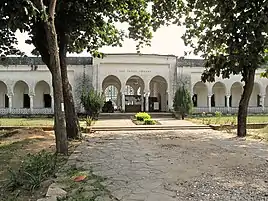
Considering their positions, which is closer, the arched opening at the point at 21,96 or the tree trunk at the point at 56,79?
the tree trunk at the point at 56,79

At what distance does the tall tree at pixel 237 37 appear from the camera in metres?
12.4

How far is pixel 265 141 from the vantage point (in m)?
12.8

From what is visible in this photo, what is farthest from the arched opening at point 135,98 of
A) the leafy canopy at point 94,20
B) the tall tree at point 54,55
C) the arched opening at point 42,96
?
the tall tree at point 54,55

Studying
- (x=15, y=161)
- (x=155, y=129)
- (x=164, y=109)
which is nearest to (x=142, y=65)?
(x=164, y=109)

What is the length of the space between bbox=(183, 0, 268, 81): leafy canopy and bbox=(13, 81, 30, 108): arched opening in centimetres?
2361

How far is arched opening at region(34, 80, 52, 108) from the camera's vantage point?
3475 centimetres

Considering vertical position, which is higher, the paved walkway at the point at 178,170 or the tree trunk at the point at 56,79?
the tree trunk at the point at 56,79

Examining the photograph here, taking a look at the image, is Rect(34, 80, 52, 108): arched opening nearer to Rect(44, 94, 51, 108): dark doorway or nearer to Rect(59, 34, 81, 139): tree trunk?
Rect(44, 94, 51, 108): dark doorway

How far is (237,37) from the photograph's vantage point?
508 inches

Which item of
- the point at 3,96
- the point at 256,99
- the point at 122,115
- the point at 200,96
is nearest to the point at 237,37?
the point at 122,115

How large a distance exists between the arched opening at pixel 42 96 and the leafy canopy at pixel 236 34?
885 inches

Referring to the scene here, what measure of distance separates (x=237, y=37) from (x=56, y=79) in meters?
7.07

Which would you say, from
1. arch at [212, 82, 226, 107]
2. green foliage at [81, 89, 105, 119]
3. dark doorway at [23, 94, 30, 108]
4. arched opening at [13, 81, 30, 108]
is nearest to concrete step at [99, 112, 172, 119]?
green foliage at [81, 89, 105, 119]

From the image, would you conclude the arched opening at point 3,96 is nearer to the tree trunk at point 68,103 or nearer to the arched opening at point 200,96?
the arched opening at point 200,96
